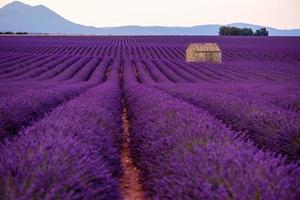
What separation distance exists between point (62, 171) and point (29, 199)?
21.2 inches

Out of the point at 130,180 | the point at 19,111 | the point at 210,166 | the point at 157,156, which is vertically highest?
the point at 210,166

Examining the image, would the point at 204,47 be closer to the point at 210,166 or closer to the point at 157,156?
the point at 157,156

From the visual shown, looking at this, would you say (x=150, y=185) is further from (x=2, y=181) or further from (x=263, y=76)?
(x=263, y=76)

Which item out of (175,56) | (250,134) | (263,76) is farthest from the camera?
(175,56)

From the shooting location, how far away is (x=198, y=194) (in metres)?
2.89

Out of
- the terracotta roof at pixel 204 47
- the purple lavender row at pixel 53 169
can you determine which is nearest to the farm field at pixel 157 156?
the purple lavender row at pixel 53 169

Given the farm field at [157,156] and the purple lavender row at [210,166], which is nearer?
the purple lavender row at [210,166]

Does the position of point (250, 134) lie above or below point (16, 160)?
below

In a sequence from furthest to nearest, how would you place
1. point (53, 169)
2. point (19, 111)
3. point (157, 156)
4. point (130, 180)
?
point (19, 111) < point (130, 180) < point (157, 156) < point (53, 169)

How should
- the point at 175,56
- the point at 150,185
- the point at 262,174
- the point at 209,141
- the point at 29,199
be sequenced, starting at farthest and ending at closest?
1. the point at 175,56
2. the point at 150,185
3. the point at 209,141
4. the point at 262,174
5. the point at 29,199

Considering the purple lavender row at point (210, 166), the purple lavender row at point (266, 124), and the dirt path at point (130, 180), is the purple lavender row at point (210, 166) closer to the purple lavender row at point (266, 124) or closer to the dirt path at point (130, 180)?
the dirt path at point (130, 180)

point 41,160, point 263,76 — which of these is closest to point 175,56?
point 263,76

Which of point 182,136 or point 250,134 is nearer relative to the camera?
point 182,136

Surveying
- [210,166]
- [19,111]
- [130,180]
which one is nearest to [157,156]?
[130,180]
